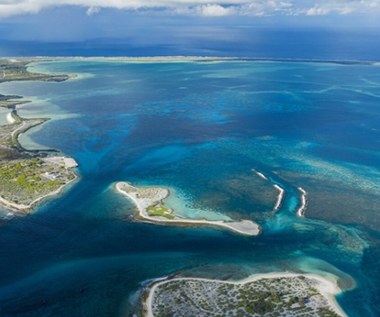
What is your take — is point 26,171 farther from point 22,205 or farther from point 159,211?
point 159,211

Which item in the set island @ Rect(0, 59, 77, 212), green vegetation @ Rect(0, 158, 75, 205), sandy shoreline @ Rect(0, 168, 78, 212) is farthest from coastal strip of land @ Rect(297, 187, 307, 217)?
green vegetation @ Rect(0, 158, 75, 205)

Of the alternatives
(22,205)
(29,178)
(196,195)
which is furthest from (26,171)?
(196,195)

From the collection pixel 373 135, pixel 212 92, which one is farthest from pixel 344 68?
pixel 373 135

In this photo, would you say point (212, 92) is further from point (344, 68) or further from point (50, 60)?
point (50, 60)

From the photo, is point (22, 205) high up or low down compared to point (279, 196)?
up

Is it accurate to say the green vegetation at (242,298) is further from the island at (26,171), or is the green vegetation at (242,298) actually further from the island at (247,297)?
the island at (26,171)
